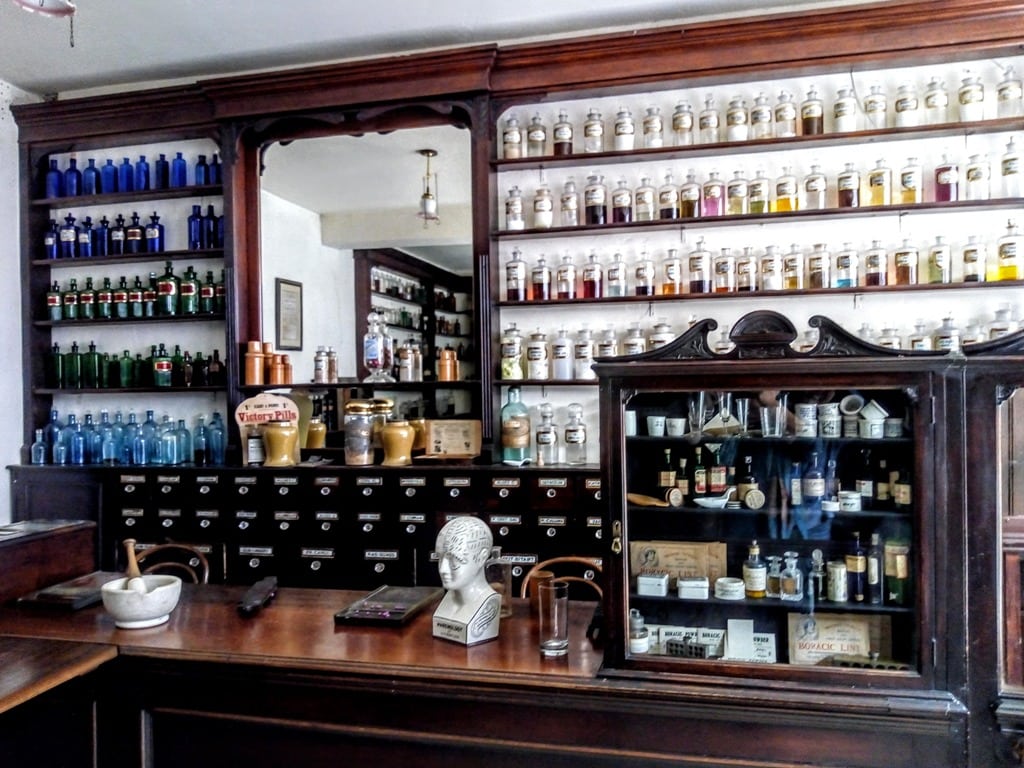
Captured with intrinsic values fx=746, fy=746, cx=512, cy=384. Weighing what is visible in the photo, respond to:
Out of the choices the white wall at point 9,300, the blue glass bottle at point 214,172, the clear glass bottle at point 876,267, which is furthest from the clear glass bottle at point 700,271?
the white wall at point 9,300

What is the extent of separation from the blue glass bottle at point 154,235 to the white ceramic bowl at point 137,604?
8.29 ft

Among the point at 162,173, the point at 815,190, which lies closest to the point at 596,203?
the point at 815,190

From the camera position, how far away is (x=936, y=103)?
9.59 ft

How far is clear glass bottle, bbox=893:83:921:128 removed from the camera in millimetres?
2926

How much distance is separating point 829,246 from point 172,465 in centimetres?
307

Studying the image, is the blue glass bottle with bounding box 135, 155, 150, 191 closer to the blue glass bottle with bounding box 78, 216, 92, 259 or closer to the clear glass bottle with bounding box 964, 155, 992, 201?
the blue glass bottle with bounding box 78, 216, 92, 259

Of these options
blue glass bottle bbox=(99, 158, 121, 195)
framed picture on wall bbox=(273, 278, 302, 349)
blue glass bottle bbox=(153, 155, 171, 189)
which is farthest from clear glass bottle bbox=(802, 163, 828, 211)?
blue glass bottle bbox=(99, 158, 121, 195)

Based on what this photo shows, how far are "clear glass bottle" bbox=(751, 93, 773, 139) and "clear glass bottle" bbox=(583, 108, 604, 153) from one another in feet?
2.09

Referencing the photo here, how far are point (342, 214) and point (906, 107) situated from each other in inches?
99.1

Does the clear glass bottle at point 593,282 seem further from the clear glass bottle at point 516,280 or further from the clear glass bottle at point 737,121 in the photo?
the clear glass bottle at point 737,121

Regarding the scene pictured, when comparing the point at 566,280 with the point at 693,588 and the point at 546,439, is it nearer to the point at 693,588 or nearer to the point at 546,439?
the point at 546,439

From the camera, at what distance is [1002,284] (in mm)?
2830

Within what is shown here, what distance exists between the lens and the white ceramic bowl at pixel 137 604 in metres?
1.66

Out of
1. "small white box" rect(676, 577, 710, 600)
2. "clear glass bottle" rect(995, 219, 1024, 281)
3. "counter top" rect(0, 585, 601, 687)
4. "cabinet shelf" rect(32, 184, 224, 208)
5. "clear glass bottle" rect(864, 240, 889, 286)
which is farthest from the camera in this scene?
"cabinet shelf" rect(32, 184, 224, 208)
